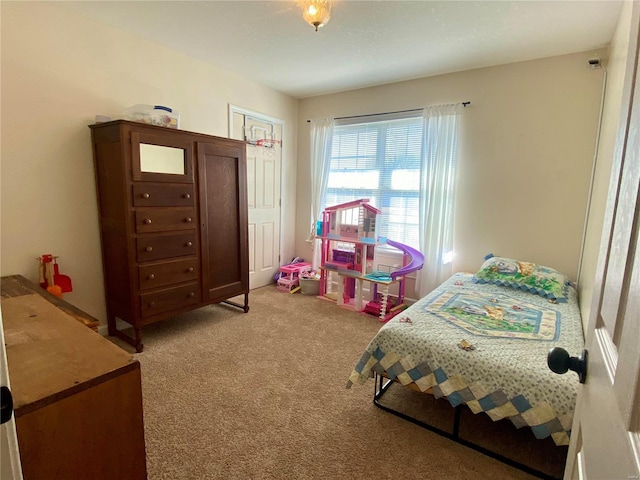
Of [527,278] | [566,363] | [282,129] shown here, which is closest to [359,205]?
[282,129]

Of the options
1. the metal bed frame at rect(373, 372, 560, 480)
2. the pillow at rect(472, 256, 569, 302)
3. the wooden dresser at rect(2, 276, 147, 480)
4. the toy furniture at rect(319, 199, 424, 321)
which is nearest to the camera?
the wooden dresser at rect(2, 276, 147, 480)

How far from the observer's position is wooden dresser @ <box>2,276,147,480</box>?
0.81 metres

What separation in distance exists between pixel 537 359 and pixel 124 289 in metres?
2.78

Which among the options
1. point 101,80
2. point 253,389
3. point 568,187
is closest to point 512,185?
point 568,187

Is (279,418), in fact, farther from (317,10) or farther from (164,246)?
(317,10)

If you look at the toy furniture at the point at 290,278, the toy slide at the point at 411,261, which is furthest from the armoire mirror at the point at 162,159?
the toy slide at the point at 411,261

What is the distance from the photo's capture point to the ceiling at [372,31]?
2.20 metres

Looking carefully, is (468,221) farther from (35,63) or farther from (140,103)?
(35,63)

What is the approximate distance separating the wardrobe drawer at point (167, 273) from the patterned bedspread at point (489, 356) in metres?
1.71

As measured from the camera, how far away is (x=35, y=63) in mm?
2256

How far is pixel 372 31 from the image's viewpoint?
8.30 feet

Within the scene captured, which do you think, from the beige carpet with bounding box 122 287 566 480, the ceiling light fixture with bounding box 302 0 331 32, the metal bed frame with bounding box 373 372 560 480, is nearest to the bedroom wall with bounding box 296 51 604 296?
the beige carpet with bounding box 122 287 566 480

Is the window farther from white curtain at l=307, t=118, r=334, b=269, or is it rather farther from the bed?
the bed

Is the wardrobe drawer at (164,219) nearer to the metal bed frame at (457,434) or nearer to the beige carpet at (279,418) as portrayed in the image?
the beige carpet at (279,418)
